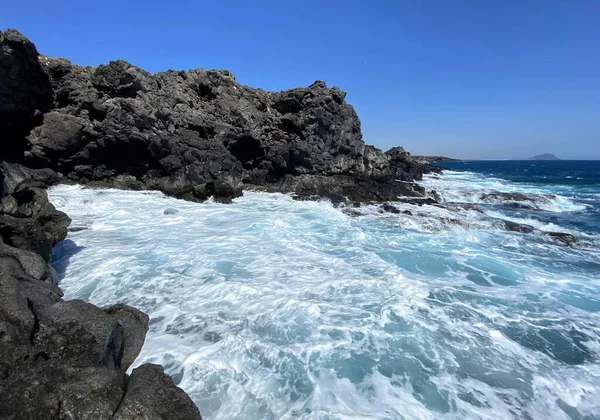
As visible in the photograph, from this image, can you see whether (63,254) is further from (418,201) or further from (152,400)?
(418,201)

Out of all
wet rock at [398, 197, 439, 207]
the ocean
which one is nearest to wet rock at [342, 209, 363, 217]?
the ocean

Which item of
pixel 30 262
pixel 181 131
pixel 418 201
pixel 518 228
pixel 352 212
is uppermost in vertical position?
pixel 181 131

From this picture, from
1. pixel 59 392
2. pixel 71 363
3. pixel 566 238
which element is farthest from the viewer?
pixel 566 238

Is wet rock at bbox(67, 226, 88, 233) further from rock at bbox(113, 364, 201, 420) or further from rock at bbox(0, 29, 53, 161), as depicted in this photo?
rock at bbox(0, 29, 53, 161)

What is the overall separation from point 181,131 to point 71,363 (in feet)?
80.8

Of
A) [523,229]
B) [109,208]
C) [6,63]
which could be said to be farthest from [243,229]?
Answer: [6,63]

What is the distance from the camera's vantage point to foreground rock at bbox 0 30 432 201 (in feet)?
73.4

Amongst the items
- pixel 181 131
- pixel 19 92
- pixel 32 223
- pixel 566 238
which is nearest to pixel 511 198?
pixel 566 238

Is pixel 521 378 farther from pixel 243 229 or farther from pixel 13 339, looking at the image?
pixel 243 229

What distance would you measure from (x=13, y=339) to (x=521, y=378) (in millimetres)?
7622

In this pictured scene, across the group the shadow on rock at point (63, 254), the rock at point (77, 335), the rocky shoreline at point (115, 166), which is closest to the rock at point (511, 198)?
the rocky shoreline at point (115, 166)

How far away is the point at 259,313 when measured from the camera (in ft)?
26.6

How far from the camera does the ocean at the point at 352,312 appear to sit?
5727 mm

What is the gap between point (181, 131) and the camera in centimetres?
2648
